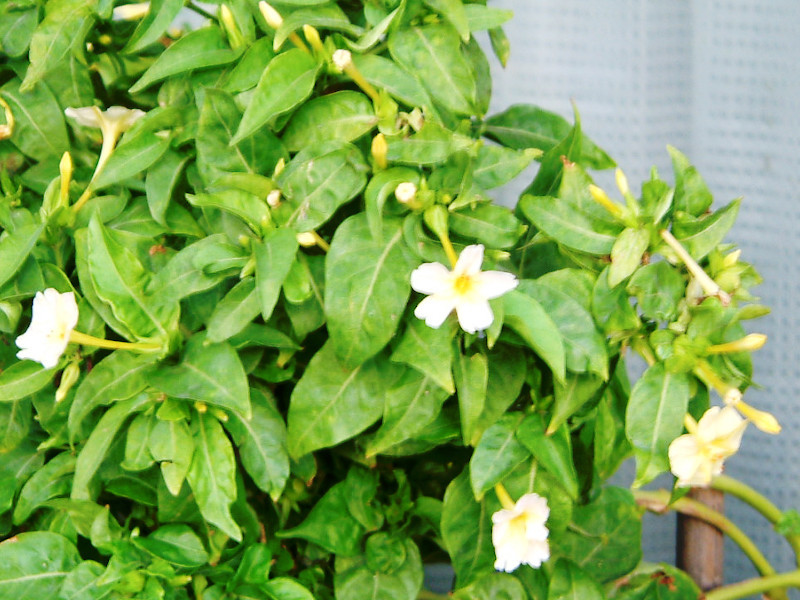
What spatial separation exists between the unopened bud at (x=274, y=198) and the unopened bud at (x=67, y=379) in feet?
0.70

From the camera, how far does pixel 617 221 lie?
2.19 feet

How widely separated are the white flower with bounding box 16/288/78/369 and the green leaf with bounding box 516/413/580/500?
14.2 inches

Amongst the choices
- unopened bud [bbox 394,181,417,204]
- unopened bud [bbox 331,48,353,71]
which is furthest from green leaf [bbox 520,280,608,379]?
A: unopened bud [bbox 331,48,353,71]

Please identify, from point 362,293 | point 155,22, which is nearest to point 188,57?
point 155,22

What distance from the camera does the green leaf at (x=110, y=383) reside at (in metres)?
0.66

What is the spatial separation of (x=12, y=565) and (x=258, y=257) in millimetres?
352

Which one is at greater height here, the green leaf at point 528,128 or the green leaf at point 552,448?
the green leaf at point 528,128

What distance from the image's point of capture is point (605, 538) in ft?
2.82

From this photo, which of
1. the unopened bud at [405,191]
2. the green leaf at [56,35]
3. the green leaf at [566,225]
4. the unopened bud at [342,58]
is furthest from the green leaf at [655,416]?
the green leaf at [56,35]

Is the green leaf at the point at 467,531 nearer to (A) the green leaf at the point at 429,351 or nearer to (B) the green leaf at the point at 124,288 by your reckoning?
(A) the green leaf at the point at 429,351

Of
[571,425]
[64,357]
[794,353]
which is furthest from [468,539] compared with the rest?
[794,353]

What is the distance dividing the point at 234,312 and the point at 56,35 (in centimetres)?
30

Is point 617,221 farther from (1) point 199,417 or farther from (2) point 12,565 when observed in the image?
(2) point 12,565

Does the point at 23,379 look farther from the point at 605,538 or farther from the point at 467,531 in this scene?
the point at 605,538
